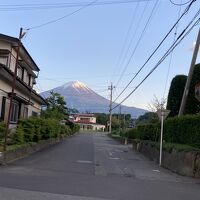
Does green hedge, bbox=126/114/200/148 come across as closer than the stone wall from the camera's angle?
No

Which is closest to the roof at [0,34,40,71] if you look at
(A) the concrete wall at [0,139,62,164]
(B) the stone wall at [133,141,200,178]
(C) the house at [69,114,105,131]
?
(A) the concrete wall at [0,139,62,164]

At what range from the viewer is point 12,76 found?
82.7ft

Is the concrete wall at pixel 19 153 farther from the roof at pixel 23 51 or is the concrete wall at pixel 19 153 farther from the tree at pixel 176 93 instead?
the tree at pixel 176 93

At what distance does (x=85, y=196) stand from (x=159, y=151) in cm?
1448

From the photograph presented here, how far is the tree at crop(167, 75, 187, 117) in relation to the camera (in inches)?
1289

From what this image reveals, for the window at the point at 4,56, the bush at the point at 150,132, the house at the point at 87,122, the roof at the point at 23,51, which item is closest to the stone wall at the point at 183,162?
the roof at the point at 23,51

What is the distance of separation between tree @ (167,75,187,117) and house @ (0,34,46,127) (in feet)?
33.6

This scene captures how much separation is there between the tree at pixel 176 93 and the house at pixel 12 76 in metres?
10.3

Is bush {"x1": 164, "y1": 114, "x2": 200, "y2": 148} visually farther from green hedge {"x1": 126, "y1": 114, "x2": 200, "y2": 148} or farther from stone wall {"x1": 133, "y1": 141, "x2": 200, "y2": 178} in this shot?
stone wall {"x1": 133, "y1": 141, "x2": 200, "y2": 178}

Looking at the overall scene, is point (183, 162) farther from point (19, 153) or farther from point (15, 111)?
point (15, 111)

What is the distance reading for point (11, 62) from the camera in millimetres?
28828

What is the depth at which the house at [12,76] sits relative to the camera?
25.6 m

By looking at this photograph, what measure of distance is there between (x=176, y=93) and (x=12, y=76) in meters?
12.8

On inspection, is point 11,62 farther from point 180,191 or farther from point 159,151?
point 180,191
